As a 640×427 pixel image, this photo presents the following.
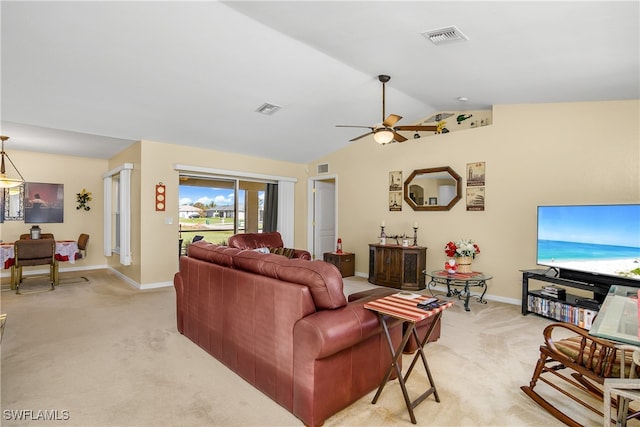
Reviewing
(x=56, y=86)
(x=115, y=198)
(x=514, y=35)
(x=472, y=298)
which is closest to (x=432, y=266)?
(x=472, y=298)

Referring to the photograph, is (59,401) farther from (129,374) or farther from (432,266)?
(432,266)

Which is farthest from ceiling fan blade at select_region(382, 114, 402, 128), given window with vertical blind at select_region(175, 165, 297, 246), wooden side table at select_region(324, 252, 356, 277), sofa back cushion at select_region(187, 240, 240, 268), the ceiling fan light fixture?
window with vertical blind at select_region(175, 165, 297, 246)

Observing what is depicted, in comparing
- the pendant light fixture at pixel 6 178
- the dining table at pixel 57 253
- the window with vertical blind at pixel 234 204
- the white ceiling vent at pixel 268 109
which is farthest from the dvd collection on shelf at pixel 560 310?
the pendant light fixture at pixel 6 178

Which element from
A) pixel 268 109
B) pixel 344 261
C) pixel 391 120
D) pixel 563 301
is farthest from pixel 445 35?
pixel 344 261

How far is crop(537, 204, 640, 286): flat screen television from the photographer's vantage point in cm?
347

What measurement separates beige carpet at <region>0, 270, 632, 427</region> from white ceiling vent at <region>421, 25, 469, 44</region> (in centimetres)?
290

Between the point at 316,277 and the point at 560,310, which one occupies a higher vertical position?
the point at 316,277

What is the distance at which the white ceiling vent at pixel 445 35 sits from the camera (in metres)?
2.91

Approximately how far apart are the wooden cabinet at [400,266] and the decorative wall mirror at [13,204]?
22.7ft

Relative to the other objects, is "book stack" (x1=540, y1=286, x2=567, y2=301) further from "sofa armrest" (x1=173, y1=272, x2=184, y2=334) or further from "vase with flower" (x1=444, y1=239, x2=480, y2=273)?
"sofa armrest" (x1=173, y1=272, x2=184, y2=334)

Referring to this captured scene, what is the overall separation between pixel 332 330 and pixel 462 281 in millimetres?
3839

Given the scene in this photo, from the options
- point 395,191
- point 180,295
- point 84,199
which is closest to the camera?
point 180,295

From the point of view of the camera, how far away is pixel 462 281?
16.5 ft

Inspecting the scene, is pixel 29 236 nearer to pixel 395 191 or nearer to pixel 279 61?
pixel 279 61
